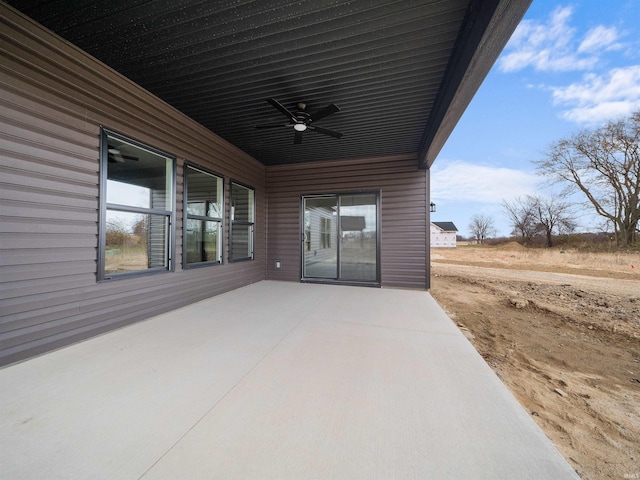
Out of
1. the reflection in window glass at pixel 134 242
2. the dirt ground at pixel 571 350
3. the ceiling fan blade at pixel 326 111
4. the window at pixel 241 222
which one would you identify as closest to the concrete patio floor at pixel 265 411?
the dirt ground at pixel 571 350

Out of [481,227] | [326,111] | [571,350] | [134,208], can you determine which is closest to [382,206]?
[326,111]

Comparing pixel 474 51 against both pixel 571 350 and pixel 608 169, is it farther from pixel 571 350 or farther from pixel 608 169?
pixel 608 169

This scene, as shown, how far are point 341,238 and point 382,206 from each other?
43.7 inches

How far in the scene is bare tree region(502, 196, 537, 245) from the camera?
55.9 feet

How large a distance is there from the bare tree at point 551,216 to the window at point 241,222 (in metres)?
17.3

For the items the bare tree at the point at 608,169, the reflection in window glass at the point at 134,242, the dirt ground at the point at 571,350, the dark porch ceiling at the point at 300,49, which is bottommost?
the dirt ground at the point at 571,350

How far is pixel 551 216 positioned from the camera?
15.8 metres

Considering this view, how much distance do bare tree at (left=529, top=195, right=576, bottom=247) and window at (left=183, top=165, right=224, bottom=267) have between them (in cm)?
1805

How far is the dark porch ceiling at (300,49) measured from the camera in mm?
1898

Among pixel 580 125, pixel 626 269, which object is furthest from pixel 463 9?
pixel 580 125

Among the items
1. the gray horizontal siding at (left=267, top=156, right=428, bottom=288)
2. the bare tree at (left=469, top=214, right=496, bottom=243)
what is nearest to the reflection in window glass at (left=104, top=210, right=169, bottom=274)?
the gray horizontal siding at (left=267, top=156, right=428, bottom=288)

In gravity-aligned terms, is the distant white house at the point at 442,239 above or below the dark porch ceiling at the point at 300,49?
below

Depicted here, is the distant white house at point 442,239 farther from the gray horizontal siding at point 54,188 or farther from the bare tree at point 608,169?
the gray horizontal siding at point 54,188

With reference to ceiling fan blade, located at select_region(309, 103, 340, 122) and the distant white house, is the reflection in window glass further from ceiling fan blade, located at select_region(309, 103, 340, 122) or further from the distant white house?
the distant white house
